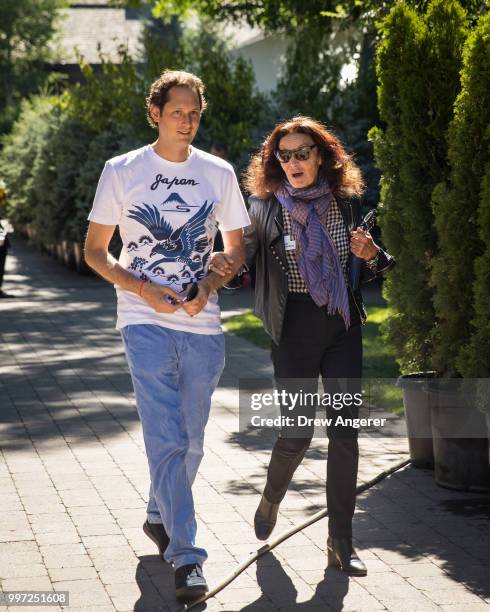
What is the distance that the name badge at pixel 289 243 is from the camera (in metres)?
5.43

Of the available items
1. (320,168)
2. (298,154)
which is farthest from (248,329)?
(298,154)

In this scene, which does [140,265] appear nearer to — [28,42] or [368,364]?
[368,364]

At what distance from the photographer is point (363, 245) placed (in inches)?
210

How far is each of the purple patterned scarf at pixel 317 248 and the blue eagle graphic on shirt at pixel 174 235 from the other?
468 mm

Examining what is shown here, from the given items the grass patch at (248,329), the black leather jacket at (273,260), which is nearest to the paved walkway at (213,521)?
the black leather jacket at (273,260)

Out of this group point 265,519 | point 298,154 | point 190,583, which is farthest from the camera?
point 265,519

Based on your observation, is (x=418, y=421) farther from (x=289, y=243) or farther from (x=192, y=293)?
(x=192, y=293)

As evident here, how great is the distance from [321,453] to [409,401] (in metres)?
0.86

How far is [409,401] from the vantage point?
7.31 meters

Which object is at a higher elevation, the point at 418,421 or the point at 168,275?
the point at 168,275

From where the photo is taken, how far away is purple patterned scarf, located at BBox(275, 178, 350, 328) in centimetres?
535

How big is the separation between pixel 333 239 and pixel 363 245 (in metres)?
0.19

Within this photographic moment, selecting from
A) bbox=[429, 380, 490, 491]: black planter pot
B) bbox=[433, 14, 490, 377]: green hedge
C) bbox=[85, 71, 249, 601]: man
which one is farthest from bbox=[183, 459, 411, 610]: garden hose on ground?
bbox=[433, 14, 490, 377]: green hedge

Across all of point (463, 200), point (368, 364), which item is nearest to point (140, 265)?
point (463, 200)
